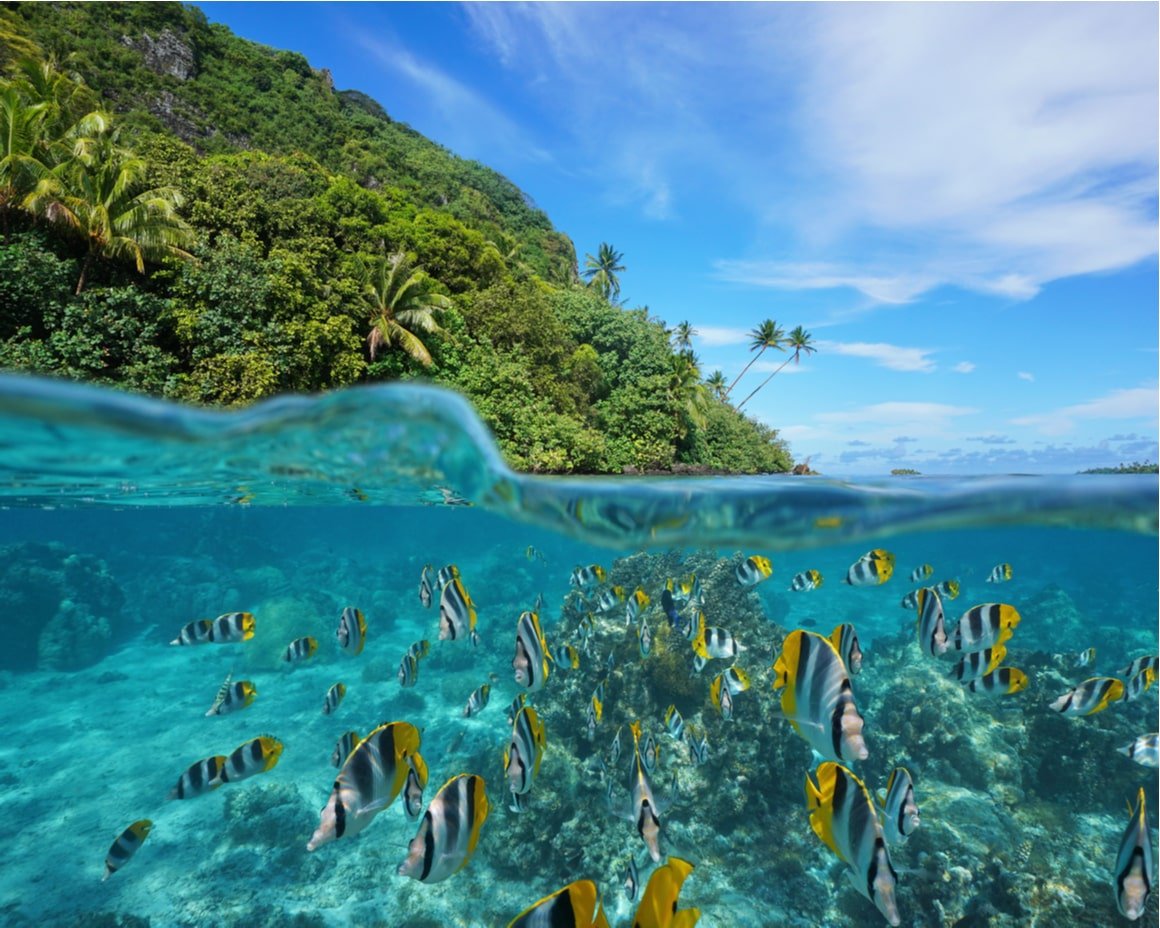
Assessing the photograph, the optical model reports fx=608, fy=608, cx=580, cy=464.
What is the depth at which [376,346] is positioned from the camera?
899 inches

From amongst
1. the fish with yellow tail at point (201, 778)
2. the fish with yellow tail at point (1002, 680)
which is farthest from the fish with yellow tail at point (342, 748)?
the fish with yellow tail at point (1002, 680)

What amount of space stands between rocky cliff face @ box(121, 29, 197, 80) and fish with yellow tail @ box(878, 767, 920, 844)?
65.6m

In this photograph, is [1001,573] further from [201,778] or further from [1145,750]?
[201,778]

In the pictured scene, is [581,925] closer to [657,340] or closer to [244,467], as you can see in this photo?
[244,467]

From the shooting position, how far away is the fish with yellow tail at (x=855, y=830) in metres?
2.75

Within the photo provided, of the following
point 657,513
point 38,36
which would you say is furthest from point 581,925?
point 38,36

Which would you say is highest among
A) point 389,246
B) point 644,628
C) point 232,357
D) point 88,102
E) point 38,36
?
point 38,36

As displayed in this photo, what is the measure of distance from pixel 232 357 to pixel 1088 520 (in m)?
20.8

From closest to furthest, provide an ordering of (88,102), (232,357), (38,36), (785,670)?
(785,670), (232,357), (88,102), (38,36)

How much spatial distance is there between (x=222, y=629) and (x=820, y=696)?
6.28m

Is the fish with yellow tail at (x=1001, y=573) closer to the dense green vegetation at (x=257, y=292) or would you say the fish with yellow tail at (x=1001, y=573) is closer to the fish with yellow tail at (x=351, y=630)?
the fish with yellow tail at (x=351, y=630)

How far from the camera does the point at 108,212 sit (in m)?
18.5

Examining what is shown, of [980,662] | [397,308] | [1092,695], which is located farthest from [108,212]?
[1092,695]

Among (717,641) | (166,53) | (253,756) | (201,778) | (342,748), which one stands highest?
(166,53)
